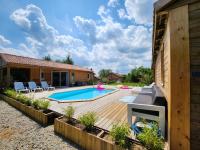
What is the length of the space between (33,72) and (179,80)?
1523 cm

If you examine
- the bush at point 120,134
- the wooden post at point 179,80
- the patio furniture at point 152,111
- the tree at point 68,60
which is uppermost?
the tree at point 68,60

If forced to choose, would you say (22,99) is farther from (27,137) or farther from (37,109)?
(27,137)

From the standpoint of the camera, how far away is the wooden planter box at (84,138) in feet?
9.06

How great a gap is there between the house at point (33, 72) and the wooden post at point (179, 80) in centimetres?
1291

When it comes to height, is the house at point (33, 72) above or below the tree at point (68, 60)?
below

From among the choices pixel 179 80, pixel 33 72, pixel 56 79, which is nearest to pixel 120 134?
pixel 179 80

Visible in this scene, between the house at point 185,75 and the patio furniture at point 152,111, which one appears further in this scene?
the patio furniture at point 152,111

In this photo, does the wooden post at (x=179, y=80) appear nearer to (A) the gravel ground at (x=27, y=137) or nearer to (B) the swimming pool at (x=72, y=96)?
(A) the gravel ground at (x=27, y=137)

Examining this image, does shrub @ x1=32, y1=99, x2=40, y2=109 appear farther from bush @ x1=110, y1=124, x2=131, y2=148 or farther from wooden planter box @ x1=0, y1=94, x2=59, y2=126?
bush @ x1=110, y1=124, x2=131, y2=148

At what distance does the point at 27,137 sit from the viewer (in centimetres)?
392

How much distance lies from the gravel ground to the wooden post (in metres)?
2.46

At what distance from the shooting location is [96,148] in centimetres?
301

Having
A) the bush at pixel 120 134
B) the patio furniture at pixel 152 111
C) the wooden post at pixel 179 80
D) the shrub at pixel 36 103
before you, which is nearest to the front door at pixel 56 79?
the shrub at pixel 36 103

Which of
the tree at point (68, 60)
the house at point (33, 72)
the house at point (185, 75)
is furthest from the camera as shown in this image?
the tree at point (68, 60)
